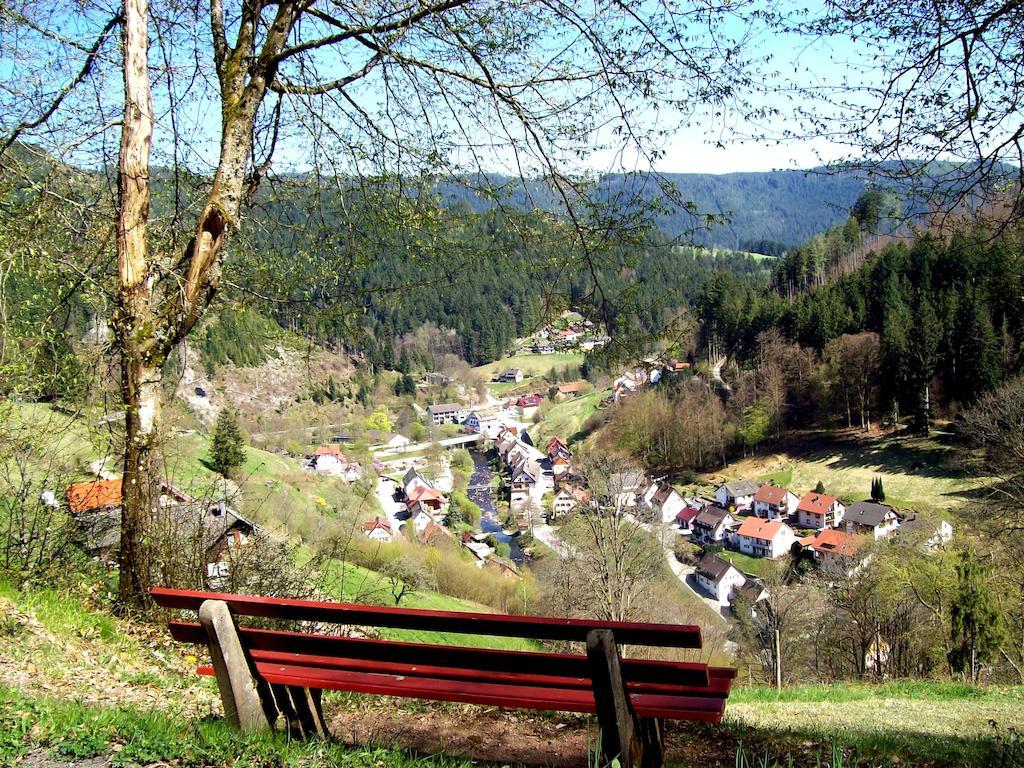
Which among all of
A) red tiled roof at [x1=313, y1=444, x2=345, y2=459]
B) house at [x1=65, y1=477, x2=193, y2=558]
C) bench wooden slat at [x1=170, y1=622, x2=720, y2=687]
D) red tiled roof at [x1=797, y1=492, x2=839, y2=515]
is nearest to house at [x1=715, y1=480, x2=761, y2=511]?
red tiled roof at [x1=797, y1=492, x2=839, y2=515]

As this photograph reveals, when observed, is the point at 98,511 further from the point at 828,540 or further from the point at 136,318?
the point at 828,540

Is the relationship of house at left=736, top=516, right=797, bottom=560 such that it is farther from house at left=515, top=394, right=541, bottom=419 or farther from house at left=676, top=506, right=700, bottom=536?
house at left=515, top=394, right=541, bottom=419

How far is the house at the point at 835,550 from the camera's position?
25.7 metres

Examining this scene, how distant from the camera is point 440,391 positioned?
319ft

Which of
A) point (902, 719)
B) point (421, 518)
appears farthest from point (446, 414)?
point (902, 719)

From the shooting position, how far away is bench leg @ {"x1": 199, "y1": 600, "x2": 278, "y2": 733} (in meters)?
3.04

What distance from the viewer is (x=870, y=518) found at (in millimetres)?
38469

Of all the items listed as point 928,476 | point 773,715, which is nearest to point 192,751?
point 773,715

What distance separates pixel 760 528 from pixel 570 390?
52702 millimetres

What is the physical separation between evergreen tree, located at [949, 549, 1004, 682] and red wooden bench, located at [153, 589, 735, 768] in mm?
18544

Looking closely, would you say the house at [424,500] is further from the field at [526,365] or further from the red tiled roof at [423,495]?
the field at [526,365]

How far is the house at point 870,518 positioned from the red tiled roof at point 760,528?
4014 millimetres

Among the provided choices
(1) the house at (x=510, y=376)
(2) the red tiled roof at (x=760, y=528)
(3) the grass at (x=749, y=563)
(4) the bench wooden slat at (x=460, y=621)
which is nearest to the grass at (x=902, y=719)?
(4) the bench wooden slat at (x=460, y=621)

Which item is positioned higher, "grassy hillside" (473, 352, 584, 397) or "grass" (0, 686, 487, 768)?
"grass" (0, 686, 487, 768)
